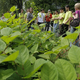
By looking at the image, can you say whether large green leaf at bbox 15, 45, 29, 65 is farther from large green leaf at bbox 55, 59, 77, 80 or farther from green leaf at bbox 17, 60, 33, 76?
large green leaf at bbox 55, 59, 77, 80

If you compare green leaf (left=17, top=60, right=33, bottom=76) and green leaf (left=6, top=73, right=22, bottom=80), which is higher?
green leaf (left=17, top=60, right=33, bottom=76)

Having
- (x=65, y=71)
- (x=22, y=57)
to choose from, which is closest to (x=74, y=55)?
(x=65, y=71)

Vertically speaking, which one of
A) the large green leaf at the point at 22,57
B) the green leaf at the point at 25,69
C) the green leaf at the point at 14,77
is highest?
the large green leaf at the point at 22,57

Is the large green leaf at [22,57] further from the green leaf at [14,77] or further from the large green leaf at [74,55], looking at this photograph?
the large green leaf at [74,55]

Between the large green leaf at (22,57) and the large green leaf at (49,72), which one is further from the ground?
the large green leaf at (22,57)

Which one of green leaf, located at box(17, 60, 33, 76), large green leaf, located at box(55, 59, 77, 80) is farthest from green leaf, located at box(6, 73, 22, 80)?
large green leaf, located at box(55, 59, 77, 80)

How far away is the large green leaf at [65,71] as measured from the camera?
0.35 m

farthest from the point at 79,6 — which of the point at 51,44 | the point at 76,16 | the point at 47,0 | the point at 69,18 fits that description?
the point at 47,0

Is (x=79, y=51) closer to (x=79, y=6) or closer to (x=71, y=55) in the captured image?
(x=71, y=55)

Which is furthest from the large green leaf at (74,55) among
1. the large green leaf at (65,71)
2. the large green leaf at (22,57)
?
the large green leaf at (22,57)

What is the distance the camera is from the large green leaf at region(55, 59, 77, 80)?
349 mm

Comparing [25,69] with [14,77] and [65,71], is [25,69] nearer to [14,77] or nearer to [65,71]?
[14,77]

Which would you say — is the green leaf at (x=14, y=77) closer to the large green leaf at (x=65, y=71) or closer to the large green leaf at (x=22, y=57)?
the large green leaf at (x=22, y=57)

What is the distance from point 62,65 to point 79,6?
2959 millimetres
